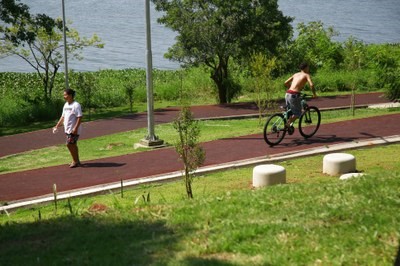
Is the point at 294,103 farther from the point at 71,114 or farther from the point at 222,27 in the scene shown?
the point at 222,27

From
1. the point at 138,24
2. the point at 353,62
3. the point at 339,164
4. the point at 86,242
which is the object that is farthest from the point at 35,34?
the point at 138,24

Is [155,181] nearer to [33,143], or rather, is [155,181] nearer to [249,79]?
[33,143]

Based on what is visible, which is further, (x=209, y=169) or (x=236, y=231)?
(x=209, y=169)

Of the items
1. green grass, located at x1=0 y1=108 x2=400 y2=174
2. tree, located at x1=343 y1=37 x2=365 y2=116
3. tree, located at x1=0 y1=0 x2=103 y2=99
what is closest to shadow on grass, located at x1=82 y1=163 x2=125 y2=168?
green grass, located at x1=0 y1=108 x2=400 y2=174

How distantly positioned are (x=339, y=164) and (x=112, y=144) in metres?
8.98

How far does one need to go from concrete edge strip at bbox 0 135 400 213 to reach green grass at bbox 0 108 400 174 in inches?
153

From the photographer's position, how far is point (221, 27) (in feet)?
85.4

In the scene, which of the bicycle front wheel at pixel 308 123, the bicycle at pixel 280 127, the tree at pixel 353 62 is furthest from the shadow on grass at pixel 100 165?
the tree at pixel 353 62

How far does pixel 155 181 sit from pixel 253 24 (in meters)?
16.1

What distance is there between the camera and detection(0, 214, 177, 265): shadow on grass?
5.87 m

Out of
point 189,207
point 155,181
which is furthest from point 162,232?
point 155,181

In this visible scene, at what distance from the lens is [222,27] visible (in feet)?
85.4

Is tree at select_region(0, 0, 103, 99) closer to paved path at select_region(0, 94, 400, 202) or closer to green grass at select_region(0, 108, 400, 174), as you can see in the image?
green grass at select_region(0, 108, 400, 174)

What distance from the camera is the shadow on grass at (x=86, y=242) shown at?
19.2 ft
